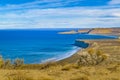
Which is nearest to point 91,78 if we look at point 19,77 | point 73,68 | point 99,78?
point 99,78

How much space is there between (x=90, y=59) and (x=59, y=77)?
18.6 m

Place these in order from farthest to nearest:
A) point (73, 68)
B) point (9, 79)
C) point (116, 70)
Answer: point (73, 68) → point (116, 70) → point (9, 79)

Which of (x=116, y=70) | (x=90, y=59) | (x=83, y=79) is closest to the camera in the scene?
(x=83, y=79)

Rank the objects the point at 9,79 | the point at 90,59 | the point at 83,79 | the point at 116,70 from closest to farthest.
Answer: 1. the point at 9,79
2. the point at 83,79
3. the point at 116,70
4. the point at 90,59

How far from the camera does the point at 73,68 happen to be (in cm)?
1841

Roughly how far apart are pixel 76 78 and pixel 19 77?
8.89 feet

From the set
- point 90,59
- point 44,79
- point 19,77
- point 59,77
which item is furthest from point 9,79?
point 90,59

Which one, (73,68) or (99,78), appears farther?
(73,68)

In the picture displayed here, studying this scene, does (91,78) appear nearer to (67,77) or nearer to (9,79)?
(67,77)

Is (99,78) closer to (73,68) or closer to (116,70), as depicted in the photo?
(116,70)

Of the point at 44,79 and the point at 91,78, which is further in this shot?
the point at 91,78

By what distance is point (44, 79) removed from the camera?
40.8 ft

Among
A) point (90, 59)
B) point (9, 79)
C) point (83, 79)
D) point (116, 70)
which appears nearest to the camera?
point (9, 79)

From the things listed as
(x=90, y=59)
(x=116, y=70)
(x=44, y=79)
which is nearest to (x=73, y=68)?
(x=116, y=70)
